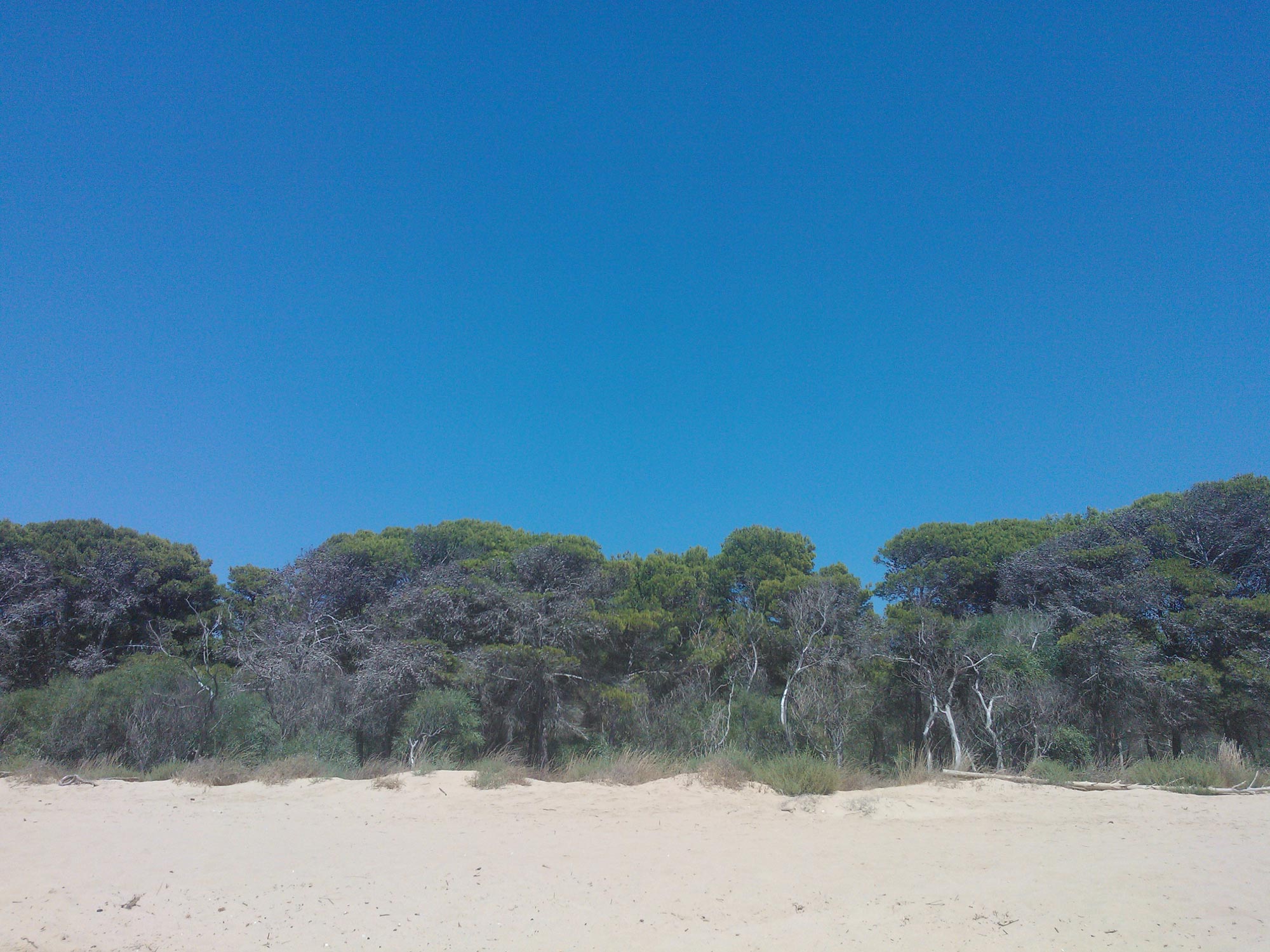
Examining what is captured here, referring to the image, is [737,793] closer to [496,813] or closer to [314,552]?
[496,813]

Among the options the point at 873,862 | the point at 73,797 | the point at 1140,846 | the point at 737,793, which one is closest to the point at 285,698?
the point at 73,797


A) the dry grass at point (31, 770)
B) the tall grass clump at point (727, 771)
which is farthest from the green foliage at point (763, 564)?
the dry grass at point (31, 770)

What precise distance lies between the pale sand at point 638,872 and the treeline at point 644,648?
5583 mm

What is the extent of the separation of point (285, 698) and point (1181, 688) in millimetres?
21625

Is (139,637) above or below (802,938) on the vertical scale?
above

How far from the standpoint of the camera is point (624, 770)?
13070 millimetres

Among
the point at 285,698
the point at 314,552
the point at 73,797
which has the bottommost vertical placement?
the point at 73,797

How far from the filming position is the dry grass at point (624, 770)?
1283 cm

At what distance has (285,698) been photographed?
58.4 ft

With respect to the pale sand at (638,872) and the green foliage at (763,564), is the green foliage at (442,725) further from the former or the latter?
the green foliage at (763,564)

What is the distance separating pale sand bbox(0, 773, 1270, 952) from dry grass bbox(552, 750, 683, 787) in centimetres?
120

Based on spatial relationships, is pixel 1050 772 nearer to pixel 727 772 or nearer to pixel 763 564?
pixel 727 772

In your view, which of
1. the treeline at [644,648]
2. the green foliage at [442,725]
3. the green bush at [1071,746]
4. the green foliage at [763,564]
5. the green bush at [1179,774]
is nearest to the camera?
A: the green bush at [1179,774]

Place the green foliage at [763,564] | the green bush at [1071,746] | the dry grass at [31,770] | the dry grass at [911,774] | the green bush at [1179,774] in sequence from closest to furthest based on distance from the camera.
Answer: the green bush at [1179,774], the dry grass at [911,774], the dry grass at [31,770], the green bush at [1071,746], the green foliage at [763,564]
